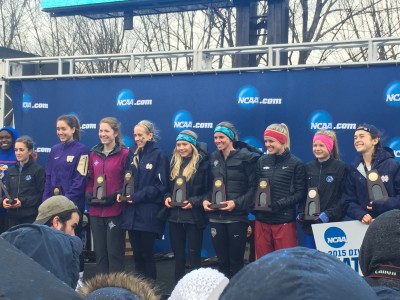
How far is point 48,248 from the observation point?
2545 mm

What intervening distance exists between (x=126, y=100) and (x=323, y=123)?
2932mm

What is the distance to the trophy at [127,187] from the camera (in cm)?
670

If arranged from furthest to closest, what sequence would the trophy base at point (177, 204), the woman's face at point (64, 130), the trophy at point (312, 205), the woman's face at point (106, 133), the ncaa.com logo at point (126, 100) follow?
the ncaa.com logo at point (126, 100), the woman's face at point (64, 130), the woman's face at point (106, 133), the trophy base at point (177, 204), the trophy at point (312, 205)

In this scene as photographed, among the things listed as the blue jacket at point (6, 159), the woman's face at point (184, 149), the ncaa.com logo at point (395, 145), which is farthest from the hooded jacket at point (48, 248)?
the blue jacket at point (6, 159)

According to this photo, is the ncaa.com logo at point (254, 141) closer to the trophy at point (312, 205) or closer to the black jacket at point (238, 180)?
the black jacket at point (238, 180)

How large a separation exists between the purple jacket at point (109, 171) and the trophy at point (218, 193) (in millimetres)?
1172

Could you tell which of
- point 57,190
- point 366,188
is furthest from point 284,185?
point 57,190

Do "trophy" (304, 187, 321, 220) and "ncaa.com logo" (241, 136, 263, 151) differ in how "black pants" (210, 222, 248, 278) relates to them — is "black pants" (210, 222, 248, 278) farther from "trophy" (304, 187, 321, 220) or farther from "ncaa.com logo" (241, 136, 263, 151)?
"ncaa.com logo" (241, 136, 263, 151)

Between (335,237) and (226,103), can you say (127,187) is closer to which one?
(226,103)

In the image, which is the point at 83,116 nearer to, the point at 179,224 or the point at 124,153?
the point at 124,153

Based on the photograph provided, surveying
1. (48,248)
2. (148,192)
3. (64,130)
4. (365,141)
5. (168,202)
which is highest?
(64,130)

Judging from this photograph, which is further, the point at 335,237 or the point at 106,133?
the point at 106,133

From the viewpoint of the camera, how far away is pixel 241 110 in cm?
773

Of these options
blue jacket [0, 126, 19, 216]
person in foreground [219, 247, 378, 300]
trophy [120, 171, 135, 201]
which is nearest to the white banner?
trophy [120, 171, 135, 201]
